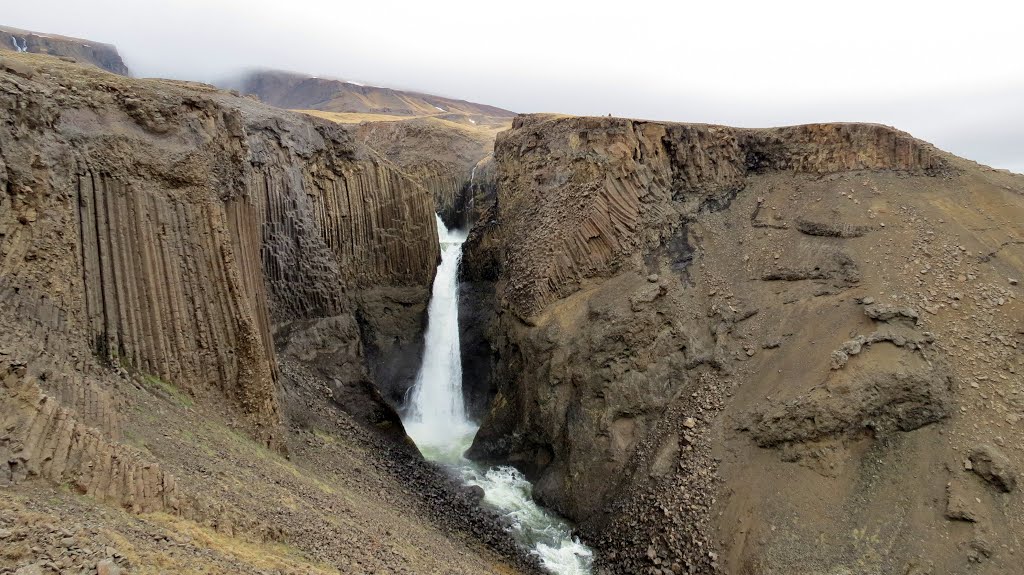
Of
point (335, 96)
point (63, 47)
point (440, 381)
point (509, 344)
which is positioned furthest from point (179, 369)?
point (335, 96)

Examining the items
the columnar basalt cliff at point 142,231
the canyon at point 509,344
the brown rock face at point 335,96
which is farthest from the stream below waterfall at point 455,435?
the brown rock face at point 335,96

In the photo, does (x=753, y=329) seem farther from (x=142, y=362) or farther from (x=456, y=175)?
(x=456, y=175)

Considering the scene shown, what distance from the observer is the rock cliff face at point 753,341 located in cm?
1173

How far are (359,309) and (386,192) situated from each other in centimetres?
428

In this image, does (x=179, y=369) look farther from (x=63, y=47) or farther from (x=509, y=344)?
(x=63, y=47)

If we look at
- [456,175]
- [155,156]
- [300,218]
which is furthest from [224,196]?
[456,175]

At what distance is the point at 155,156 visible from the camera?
10.7m

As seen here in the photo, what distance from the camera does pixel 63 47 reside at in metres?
50.9

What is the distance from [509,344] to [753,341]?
711 centimetres

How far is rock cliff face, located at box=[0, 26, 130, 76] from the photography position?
4666cm

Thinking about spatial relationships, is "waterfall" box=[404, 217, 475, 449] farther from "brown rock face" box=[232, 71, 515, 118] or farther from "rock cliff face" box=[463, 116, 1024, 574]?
"brown rock face" box=[232, 71, 515, 118]

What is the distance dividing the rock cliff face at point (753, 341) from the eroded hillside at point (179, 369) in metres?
3.70

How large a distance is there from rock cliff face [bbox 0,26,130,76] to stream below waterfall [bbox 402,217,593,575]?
35.5 meters

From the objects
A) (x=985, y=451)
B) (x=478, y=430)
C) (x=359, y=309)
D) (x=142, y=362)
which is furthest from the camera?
(x=359, y=309)
